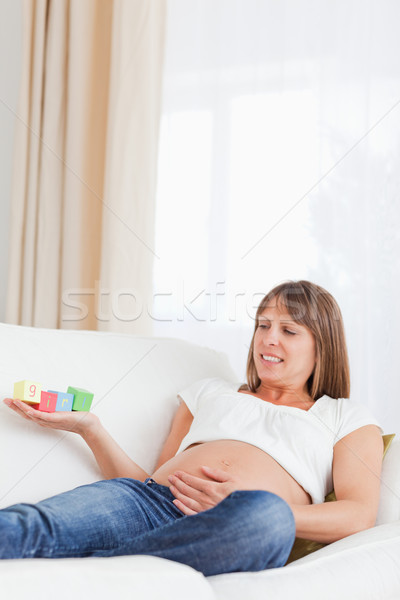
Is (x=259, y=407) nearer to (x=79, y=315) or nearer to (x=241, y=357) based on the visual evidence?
(x=241, y=357)

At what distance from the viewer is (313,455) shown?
1.36 m

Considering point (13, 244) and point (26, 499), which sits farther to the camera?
point (13, 244)

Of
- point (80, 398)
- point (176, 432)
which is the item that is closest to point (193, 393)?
point (176, 432)

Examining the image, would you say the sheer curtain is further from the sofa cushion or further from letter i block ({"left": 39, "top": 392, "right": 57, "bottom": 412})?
the sofa cushion

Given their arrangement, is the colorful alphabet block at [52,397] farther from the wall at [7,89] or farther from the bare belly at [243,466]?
the wall at [7,89]

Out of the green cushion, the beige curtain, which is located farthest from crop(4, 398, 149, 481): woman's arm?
the beige curtain

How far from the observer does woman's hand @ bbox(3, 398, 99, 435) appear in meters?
1.29

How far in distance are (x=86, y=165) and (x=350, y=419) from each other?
59.7 inches

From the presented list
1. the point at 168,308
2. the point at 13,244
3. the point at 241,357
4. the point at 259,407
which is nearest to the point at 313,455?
the point at 259,407

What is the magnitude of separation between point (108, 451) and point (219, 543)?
1.69 feet

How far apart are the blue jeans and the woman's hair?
687 millimetres

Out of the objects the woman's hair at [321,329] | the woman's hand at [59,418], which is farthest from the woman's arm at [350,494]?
the woman's hand at [59,418]

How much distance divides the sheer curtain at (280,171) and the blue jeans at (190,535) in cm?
123

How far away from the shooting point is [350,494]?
1253mm
